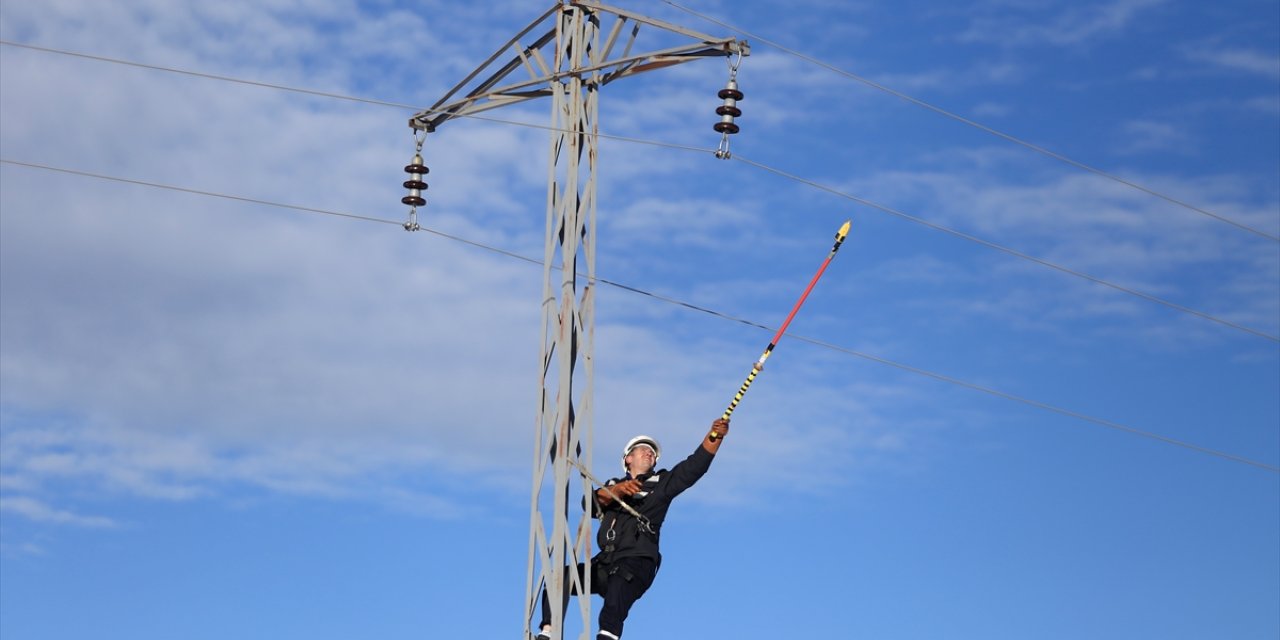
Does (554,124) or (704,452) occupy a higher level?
(554,124)

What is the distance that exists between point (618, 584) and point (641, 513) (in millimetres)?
696

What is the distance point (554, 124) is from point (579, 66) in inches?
24.6

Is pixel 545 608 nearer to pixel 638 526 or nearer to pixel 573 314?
pixel 638 526

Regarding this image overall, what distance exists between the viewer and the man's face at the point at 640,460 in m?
18.6

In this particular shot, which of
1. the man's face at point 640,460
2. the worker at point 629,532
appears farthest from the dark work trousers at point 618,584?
the man's face at point 640,460

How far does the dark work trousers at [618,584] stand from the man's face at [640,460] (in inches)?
35.5

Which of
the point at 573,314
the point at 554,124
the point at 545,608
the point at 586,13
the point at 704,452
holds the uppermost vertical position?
the point at 586,13

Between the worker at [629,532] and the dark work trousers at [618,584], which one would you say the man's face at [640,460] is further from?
the dark work trousers at [618,584]

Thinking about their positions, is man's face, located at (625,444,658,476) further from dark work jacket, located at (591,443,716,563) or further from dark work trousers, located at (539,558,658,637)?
dark work trousers, located at (539,558,658,637)

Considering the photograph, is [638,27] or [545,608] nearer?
[545,608]

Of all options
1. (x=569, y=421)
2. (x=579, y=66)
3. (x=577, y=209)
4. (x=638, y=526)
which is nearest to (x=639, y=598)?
(x=638, y=526)

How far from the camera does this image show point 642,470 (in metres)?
18.6

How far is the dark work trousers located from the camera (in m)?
18.0

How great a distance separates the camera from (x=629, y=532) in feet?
59.9
